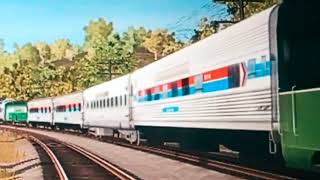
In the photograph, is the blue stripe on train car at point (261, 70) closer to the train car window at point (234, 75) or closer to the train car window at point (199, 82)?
the train car window at point (234, 75)

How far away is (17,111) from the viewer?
83.6 metres

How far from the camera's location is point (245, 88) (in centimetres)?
1591

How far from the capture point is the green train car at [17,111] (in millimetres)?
82438

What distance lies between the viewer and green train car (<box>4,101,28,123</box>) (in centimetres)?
8244

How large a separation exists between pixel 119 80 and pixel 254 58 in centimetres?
2214

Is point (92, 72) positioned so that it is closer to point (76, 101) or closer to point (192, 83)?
point (76, 101)

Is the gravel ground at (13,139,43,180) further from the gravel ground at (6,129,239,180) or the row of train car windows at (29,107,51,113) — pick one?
the row of train car windows at (29,107,51,113)

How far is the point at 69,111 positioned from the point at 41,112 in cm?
1689

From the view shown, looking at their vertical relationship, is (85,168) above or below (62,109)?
below

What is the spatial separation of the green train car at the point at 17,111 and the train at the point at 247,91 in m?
54.3

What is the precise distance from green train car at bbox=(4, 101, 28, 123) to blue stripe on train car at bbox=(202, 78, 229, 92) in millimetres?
65543

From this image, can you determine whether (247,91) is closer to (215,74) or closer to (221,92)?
(221,92)

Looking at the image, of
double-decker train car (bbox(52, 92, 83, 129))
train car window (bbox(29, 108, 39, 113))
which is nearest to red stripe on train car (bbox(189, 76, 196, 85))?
double-decker train car (bbox(52, 92, 83, 129))

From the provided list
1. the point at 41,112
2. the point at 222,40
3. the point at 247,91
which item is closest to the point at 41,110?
the point at 41,112
